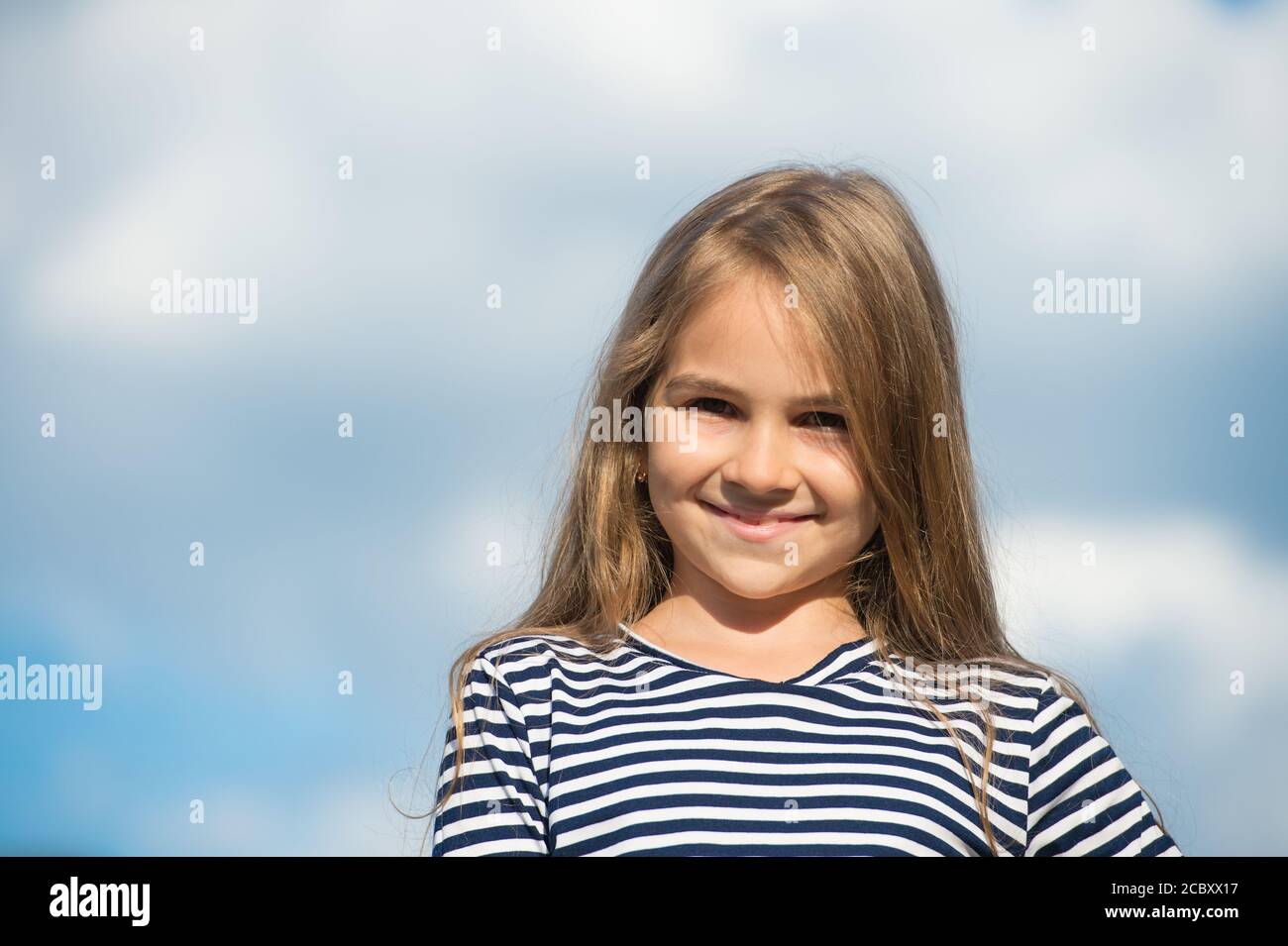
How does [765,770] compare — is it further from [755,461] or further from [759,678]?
[755,461]

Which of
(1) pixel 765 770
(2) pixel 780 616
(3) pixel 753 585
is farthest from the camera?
(2) pixel 780 616

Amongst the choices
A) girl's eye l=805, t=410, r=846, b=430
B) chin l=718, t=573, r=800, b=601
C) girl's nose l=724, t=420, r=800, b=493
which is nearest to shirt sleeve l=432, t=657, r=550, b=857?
chin l=718, t=573, r=800, b=601

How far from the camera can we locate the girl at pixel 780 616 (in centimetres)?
219

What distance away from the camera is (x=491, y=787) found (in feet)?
7.43

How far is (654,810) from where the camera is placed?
2146 mm

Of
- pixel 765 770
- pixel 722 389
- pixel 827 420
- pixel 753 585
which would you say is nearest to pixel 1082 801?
pixel 765 770

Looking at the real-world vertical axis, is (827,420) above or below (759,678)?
above

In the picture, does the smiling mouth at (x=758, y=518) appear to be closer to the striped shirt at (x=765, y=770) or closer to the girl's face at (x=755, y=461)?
the girl's face at (x=755, y=461)

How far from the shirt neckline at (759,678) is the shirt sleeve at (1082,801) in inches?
13.1

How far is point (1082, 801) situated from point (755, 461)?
2.50 ft
